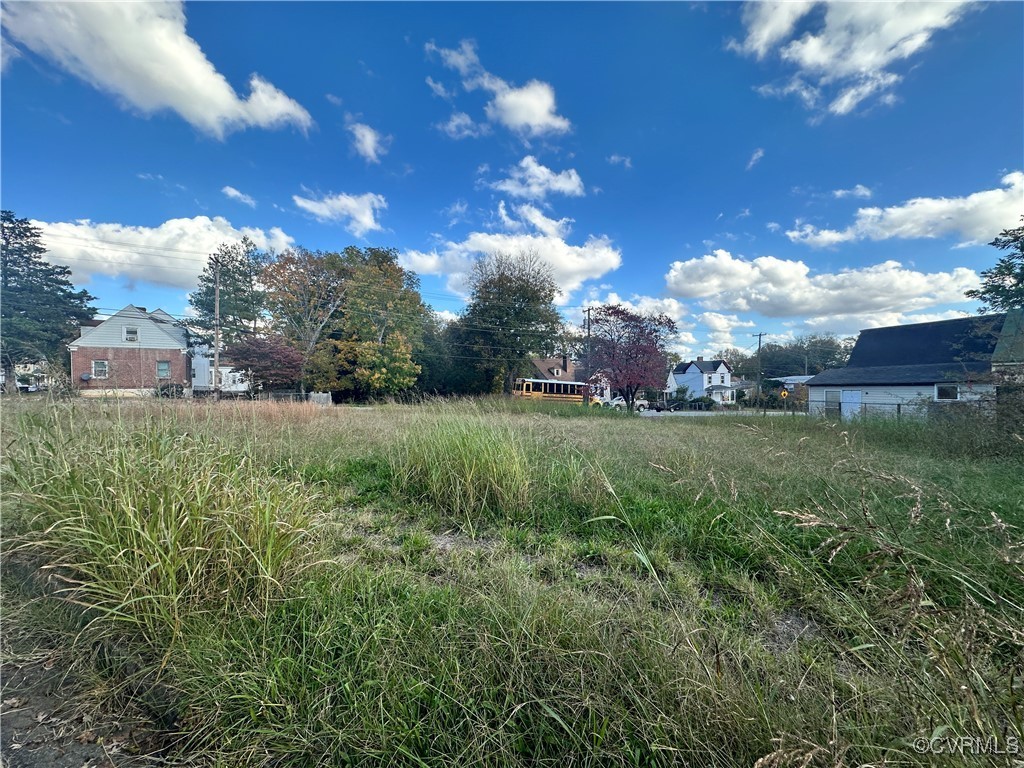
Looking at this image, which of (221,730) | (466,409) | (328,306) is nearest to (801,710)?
(221,730)

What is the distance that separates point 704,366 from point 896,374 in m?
33.2

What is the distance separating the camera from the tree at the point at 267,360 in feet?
64.8

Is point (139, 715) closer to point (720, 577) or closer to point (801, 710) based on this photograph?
point (801, 710)

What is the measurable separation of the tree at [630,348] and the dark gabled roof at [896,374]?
9422 millimetres

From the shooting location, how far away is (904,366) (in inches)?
750

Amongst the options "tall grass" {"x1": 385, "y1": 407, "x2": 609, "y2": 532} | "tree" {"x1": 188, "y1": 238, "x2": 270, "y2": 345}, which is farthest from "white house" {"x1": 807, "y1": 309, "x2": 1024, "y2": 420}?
"tree" {"x1": 188, "y1": 238, "x2": 270, "y2": 345}

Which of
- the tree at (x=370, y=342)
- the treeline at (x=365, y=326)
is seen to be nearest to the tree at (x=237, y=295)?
the treeline at (x=365, y=326)

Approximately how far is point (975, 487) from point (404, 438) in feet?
19.5

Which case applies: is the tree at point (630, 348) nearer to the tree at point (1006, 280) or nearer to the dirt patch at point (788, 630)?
the tree at point (1006, 280)

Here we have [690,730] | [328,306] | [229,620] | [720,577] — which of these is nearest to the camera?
[690,730]

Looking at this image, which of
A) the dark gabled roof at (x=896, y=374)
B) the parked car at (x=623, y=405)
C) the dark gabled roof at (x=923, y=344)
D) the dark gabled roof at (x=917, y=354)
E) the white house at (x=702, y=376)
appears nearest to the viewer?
the dark gabled roof at (x=896, y=374)

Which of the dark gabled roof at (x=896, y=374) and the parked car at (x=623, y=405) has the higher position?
the dark gabled roof at (x=896, y=374)

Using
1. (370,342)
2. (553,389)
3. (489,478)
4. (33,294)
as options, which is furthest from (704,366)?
(33,294)

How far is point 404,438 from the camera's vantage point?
4711 mm
